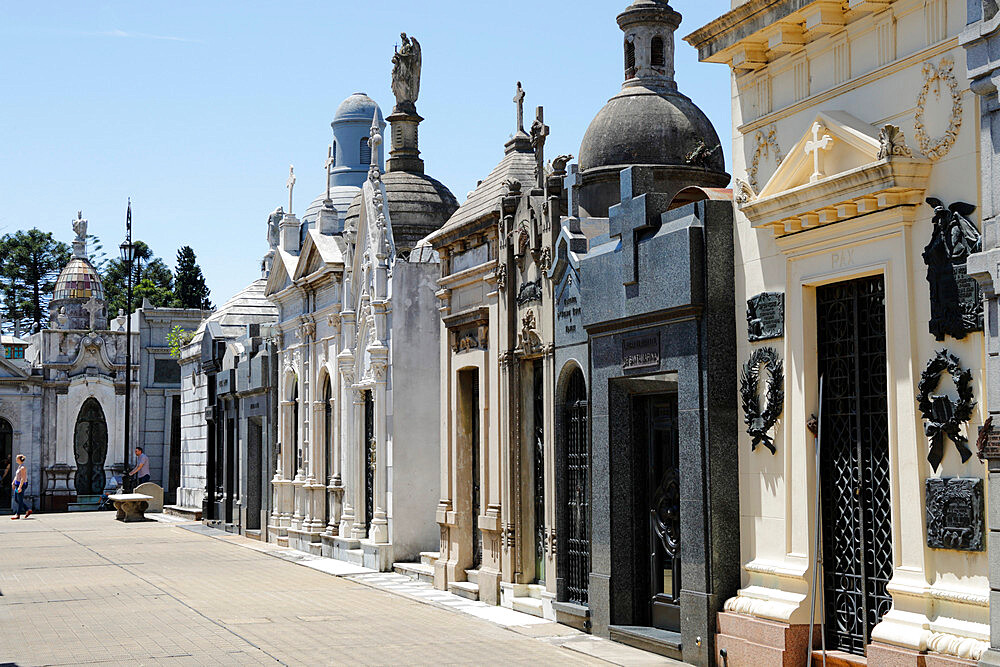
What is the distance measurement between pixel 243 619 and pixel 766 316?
7.75 meters

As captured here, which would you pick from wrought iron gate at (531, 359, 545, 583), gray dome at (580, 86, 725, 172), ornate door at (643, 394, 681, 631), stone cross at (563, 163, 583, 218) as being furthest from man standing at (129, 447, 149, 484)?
ornate door at (643, 394, 681, 631)

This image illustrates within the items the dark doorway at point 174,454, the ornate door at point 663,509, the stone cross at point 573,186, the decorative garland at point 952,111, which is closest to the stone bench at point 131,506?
the dark doorway at point 174,454

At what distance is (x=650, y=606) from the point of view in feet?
39.8

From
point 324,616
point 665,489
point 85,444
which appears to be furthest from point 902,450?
point 85,444

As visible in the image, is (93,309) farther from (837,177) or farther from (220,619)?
(837,177)

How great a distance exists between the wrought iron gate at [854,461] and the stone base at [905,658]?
18.4 inches

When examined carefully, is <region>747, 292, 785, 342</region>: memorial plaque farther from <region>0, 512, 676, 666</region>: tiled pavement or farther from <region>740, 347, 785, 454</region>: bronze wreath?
<region>0, 512, 676, 666</region>: tiled pavement

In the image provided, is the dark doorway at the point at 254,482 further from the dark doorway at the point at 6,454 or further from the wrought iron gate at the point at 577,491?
the dark doorway at the point at 6,454

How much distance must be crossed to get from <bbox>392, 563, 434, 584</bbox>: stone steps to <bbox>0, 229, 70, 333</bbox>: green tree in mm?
57587

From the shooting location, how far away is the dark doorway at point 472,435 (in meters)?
16.7

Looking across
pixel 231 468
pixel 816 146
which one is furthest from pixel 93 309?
pixel 816 146

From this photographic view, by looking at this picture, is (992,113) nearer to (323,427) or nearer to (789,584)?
(789,584)

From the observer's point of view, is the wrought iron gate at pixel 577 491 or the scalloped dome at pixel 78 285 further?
the scalloped dome at pixel 78 285

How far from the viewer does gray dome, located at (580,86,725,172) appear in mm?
17766
